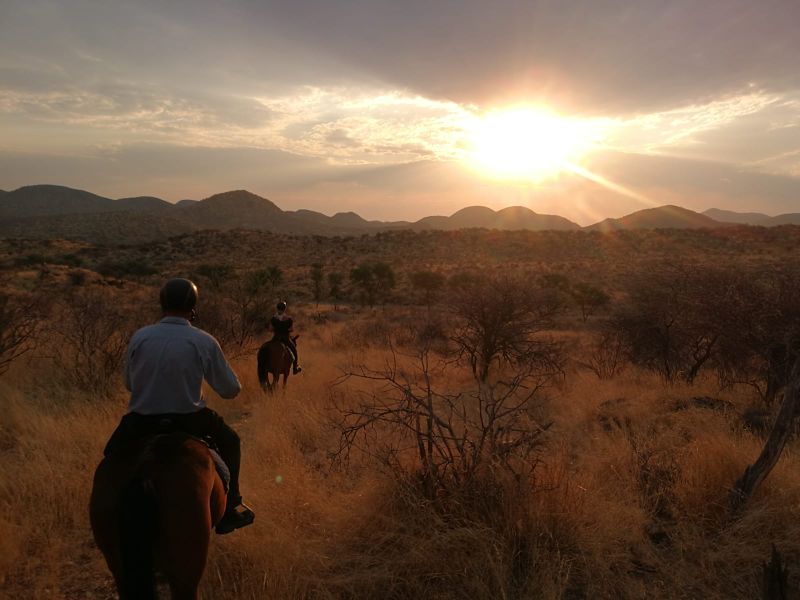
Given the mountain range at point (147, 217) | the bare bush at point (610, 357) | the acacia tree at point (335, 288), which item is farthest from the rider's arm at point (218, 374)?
the mountain range at point (147, 217)

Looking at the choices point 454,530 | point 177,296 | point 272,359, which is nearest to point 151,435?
point 177,296

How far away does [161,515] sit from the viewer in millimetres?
2764

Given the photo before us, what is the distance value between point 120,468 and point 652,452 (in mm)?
5334

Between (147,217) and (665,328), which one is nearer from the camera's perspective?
(665,328)

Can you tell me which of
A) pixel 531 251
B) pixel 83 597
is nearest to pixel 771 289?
pixel 83 597

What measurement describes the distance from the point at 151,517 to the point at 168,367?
0.93 metres

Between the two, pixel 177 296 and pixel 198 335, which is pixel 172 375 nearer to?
pixel 198 335

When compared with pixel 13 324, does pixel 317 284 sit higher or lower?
lower

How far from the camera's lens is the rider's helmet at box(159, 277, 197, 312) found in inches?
132

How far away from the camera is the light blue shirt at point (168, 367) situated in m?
3.17

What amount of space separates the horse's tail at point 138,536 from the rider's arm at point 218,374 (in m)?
0.85

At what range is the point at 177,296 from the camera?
133 inches

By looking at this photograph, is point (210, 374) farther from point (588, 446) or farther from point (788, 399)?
point (588, 446)

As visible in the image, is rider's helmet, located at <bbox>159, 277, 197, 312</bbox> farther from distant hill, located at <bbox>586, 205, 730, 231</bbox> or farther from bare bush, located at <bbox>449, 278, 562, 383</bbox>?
distant hill, located at <bbox>586, 205, 730, 231</bbox>
